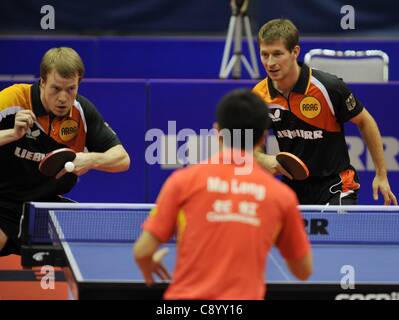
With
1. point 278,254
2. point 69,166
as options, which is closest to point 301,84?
point 278,254

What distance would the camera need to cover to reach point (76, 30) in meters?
12.5

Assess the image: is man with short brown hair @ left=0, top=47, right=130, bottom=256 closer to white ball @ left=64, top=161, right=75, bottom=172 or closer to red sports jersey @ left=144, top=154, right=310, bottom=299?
white ball @ left=64, top=161, right=75, bottom=172

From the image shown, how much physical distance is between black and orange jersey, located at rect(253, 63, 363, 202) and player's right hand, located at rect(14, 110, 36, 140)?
4.96 feet

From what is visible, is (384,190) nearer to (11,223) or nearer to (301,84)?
(301,84)

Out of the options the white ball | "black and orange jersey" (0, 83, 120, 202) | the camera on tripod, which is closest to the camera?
Answer: the white ball

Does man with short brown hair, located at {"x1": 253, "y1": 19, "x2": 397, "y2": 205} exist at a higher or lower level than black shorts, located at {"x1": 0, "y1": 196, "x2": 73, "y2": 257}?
higher

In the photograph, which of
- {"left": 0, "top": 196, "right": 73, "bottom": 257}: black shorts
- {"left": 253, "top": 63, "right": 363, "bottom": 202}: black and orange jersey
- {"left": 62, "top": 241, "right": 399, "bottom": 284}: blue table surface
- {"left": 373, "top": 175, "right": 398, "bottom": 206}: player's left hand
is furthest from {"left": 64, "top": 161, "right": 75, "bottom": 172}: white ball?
{"left": 373, "top": 175, "right": 398, "bottom": 206}: player's left hand

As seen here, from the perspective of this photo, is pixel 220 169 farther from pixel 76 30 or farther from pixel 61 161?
pixel 76 30

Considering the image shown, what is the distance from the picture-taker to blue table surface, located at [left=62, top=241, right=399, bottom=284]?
4.00 metres

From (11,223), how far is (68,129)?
2.06 feet

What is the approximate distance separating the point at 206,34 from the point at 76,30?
178 cm

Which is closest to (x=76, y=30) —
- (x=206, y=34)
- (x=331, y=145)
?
(x=206, y=34)

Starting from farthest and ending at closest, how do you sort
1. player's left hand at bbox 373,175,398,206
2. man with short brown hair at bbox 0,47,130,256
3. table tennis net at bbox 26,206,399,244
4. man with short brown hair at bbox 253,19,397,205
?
1. man with short brown hair at bbox 253,19,397,205
2. player's left hand at bbox 373,175,398,206
3. man with short brown hair at bbox 0,47,130,256
4. table tennis net at bbox 26,206,399,244

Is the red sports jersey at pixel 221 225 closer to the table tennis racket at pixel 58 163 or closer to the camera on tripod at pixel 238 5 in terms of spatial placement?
the table tennis racket at pixel 58 163
